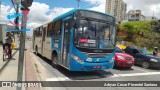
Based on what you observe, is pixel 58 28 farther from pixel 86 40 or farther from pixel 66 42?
pixel 86 40

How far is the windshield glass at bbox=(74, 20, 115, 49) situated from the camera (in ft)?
31.2

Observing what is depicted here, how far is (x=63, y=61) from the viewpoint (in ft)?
34.6

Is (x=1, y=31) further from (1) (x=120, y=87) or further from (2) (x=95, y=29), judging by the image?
(1) (x=120, y=87)

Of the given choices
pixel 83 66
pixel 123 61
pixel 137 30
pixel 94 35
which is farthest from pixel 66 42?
pixel 137 30

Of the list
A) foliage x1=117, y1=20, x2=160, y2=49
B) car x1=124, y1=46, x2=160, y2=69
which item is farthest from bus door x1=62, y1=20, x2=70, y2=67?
foliage x1=117, y1=20, x2=160, y2=49

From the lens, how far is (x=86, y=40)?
9602 millimetres

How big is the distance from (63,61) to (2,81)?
3.50 m

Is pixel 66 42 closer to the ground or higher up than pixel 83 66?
higher up

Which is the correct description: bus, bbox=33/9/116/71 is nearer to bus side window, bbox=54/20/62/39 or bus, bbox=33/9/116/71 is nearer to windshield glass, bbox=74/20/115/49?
windshield glass, bbox=74/20/115/49

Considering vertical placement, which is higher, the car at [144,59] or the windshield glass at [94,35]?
the windshield glass at [94,35]

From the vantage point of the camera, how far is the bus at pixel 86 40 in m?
9.50

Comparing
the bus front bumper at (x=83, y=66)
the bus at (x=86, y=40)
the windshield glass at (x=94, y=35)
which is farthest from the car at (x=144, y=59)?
the bus front bumper at (x=83, y=66)

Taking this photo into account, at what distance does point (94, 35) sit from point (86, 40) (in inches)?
19.8

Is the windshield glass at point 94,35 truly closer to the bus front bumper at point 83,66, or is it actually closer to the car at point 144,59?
the bus front bumper at point 83,66
